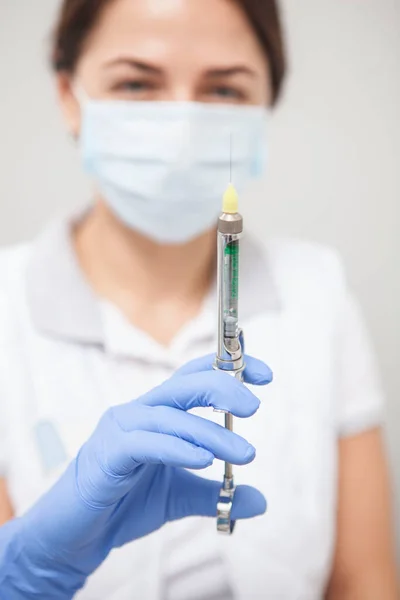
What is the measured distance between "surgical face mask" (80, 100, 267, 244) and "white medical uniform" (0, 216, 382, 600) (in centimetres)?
14

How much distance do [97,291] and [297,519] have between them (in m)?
0.44

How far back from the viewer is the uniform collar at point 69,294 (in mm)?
951

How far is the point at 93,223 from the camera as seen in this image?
1.10 metres

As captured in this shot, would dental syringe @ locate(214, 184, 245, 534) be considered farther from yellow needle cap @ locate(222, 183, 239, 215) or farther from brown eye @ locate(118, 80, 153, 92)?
brown eye @ locate(118, 80, 153, 92)

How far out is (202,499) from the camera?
2.49 ft

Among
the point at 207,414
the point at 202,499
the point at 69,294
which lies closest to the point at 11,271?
the point at 69,294

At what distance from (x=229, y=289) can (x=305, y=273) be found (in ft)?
1.87

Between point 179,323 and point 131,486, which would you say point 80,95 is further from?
point 131,486

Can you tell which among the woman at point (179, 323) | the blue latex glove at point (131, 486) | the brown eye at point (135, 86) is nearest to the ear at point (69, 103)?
the woman at point (179, 323)

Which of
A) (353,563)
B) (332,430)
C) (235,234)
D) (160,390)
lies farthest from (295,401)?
(235,234)

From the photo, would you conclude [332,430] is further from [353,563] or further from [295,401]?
[353,563]

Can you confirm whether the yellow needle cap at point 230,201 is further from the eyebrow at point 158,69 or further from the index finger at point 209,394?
the eyebrow at point 158,69

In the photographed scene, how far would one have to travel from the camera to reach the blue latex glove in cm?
62

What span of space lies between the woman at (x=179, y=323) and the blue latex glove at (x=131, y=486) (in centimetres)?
15
